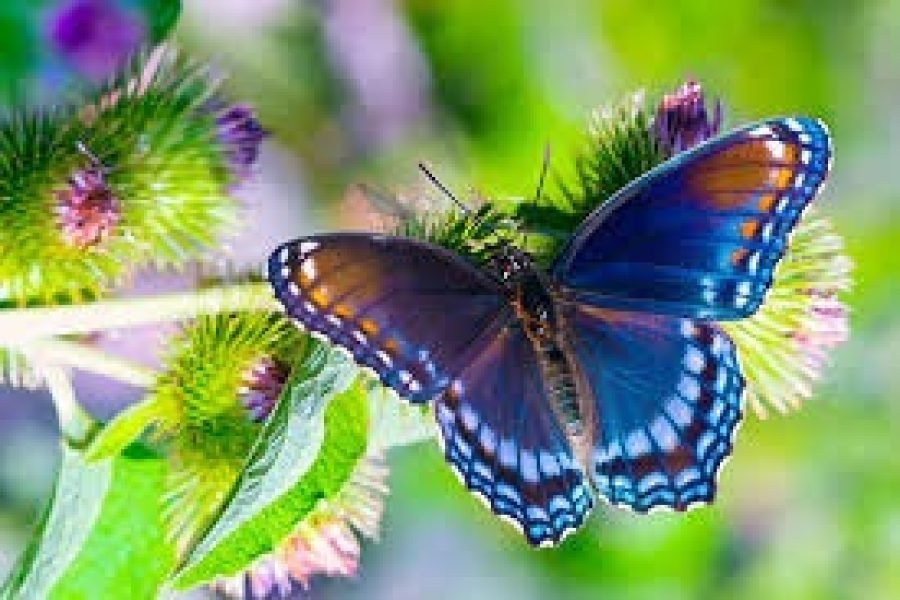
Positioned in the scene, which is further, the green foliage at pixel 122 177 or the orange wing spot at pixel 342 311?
the green foliage at pixel 122 177

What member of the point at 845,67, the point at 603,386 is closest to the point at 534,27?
the point at 845,67

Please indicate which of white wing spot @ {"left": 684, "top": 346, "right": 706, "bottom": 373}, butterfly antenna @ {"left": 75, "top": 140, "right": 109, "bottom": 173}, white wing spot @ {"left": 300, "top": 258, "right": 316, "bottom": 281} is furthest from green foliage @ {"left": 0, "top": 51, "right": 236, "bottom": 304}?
white wing spot @ {"left": 684, "top": 346, "right": 706, "bottom": 373}

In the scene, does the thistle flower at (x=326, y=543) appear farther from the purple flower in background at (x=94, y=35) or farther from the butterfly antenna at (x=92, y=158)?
the purple flower in background at (x=94, y=35)

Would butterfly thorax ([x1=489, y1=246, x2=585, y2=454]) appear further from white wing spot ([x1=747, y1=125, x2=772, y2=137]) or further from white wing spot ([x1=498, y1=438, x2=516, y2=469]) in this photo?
white wing spot ([x1=747, y1=125, x2=772, y2=137])

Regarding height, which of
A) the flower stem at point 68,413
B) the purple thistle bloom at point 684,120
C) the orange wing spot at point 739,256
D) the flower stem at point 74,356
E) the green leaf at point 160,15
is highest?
the purple thistle bloom at point 684,120

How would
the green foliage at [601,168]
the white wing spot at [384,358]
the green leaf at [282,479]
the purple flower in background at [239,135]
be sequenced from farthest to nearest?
1. the purple flower in background at [239,135]
2. the green foliage at [601,168]
3. the white wing spot at [384,358]
4. the green leaf at [282,479]

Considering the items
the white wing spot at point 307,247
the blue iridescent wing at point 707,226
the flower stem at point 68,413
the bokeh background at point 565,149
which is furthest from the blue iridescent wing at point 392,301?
the bokeh background at point 565,149
